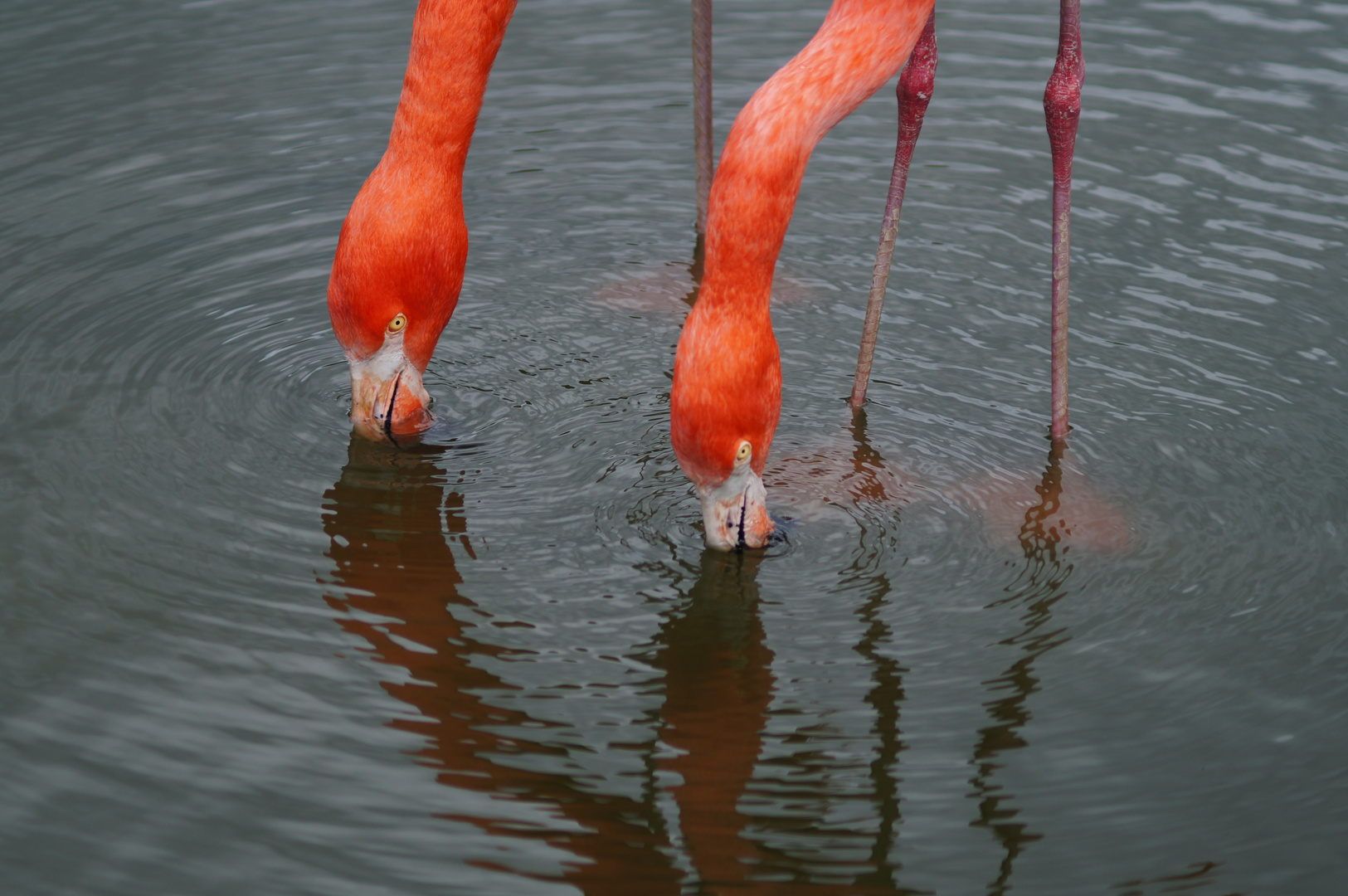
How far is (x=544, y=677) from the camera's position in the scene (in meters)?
3.90

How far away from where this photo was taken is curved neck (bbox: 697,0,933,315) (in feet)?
12.4

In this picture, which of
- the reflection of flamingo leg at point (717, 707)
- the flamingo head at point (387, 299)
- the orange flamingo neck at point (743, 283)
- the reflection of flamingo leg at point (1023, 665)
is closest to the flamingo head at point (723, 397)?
the orange flamingo neck at point (743, 283)

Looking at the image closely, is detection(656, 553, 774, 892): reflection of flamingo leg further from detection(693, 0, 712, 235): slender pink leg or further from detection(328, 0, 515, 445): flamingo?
detection(693, 0, 712, 235): slender pink leg

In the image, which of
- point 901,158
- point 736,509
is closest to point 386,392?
point 736,509

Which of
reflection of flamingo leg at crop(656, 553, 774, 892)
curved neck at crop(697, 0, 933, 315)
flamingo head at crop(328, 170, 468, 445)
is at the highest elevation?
curved neck at crop(697, 0, 933, 315)

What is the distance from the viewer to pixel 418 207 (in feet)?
14.5

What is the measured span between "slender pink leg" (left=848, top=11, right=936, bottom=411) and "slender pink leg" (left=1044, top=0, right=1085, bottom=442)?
16.6 inches

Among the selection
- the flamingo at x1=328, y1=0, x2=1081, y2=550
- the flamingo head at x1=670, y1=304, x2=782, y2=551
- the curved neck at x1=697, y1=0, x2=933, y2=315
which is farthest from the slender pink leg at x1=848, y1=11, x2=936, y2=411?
the flamingo head at x1=670, y1=304, x2=782, y2=551

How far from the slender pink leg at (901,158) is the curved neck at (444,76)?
1.41 m

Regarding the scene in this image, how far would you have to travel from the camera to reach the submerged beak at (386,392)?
464cm

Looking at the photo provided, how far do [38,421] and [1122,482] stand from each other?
3.70 metres

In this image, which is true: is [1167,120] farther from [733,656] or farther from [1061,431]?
[733,656]

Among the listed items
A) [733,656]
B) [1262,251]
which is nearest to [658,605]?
[733,656]

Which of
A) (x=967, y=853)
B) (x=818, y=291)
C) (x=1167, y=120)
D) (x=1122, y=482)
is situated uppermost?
(x=1167, y=120)
